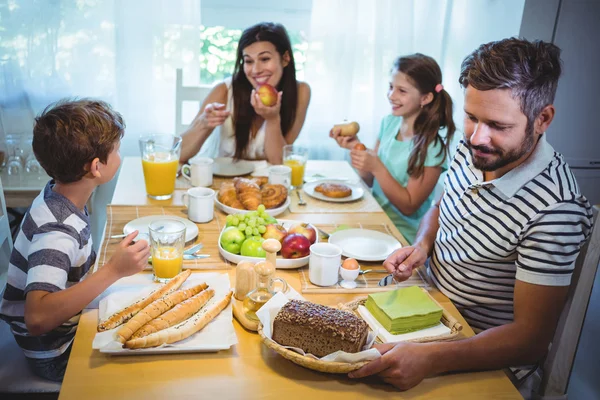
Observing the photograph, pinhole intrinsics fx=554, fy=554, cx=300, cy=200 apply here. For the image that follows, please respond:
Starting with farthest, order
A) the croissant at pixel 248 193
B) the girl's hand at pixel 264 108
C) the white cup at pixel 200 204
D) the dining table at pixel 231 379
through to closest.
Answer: the girl's hand at pixel 264 108, the croissant at pixel 248 193, the white cup at pixel 200 204, the dining table at pixel 231 379

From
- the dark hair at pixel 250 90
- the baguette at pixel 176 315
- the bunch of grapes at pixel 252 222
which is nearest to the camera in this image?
the baguette at pixel 176 315

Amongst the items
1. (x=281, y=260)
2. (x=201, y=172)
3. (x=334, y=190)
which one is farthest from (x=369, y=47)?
(x=281, y=260)

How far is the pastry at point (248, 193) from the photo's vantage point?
6.31 feet

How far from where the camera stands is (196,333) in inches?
47.1

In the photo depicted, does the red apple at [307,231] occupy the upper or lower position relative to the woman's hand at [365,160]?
lower

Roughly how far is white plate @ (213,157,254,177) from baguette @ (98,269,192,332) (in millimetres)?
980

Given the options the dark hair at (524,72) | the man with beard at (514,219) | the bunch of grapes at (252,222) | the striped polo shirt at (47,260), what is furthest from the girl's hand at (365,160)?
the striped polo shirt at (47,260)

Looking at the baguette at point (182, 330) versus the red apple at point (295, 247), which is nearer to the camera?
the baguette at point (182, 330)

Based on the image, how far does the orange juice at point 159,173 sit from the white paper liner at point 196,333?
67cm

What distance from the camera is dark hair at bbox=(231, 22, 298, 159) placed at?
2.54m

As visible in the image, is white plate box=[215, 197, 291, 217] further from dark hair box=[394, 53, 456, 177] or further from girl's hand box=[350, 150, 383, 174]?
dark hair box=[394, 53, 456, 177]

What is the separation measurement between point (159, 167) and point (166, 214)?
203 mm

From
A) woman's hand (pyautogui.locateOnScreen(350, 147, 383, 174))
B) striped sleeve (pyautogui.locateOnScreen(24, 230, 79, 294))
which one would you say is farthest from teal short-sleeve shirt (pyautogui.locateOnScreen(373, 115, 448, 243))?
striped sleeve (pyautogui.locateOnScreen(24, 230, 79, 294))

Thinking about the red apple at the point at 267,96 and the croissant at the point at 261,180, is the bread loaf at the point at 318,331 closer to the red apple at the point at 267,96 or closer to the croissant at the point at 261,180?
the croissant at the point at 261,180
